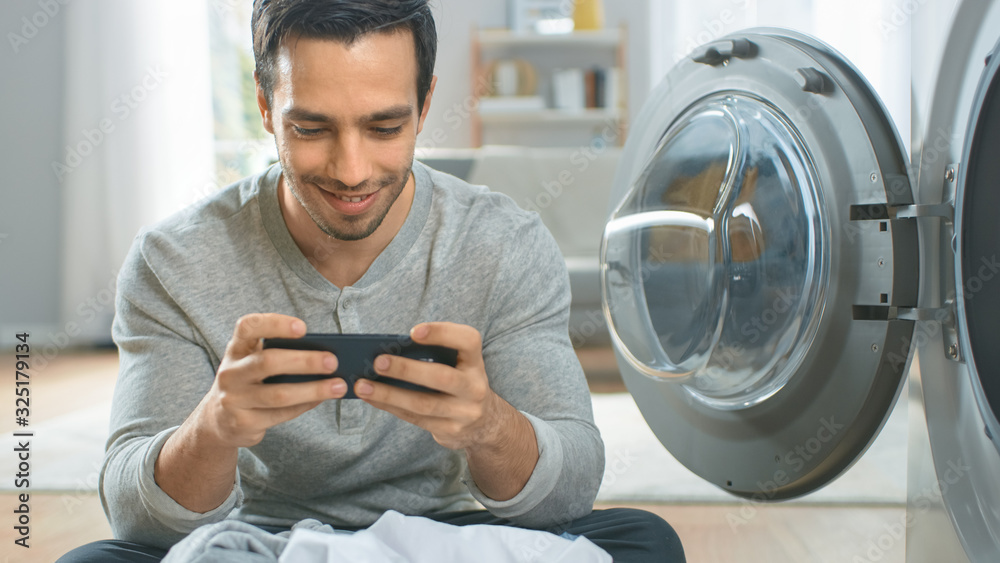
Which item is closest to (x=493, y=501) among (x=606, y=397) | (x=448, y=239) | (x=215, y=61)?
(x=448, y=239)

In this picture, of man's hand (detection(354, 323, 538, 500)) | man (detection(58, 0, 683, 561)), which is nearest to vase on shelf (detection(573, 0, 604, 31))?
man (detection(58, 0, 683, 561))

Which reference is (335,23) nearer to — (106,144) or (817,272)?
(817,272)

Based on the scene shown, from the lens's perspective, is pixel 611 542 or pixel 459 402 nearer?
pixel 459 402

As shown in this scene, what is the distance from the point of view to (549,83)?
4.54 meters

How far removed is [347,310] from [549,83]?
378 centimetres

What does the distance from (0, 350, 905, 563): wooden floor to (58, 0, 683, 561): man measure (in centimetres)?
41

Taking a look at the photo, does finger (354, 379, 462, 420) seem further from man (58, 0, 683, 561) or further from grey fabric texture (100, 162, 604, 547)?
grey fabric texture (100, 162, 604, 547)

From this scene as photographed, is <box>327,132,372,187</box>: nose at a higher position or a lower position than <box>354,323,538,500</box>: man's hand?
higher

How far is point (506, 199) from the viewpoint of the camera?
110cm

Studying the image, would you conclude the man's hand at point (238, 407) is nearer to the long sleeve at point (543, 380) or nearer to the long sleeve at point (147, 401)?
the long sleeve at point (147, 401)

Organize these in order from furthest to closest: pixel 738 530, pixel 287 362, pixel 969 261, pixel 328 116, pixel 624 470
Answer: pixel 624 470 < pixel 738 530 < pixel 328 116 < pixel 969 261 < pixel 287 362

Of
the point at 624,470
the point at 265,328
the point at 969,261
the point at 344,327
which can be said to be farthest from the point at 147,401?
the point at 624,470

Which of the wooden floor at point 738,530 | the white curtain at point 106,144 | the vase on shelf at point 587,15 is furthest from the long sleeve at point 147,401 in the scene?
the vase on shelf at point 587,15

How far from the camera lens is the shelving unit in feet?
14.3
